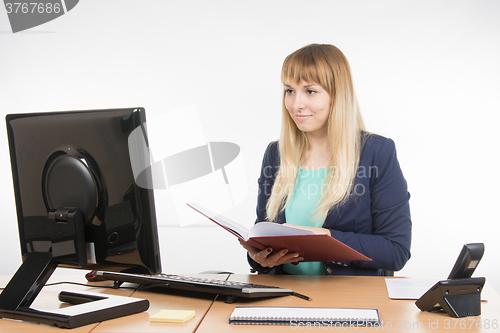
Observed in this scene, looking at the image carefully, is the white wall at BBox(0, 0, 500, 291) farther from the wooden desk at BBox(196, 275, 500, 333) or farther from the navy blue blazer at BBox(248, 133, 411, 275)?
the wooden desk at BBox(196, 275, 500, 333)

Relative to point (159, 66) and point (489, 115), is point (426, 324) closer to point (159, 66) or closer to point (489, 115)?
point (489, 115)

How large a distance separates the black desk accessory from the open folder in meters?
0.22

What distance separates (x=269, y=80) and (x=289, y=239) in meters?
2.17

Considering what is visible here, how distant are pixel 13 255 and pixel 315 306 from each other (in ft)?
10.4

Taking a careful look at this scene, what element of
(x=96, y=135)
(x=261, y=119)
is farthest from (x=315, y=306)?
(x=261, y=119)

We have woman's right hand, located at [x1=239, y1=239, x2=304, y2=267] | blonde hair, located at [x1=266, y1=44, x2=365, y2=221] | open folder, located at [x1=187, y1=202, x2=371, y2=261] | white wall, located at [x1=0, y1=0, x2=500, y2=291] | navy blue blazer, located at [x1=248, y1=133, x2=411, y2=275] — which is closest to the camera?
open folder, located at [x1=187, y1=202, x2=371, y2=261]

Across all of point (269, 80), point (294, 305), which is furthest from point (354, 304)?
point (269, 80)

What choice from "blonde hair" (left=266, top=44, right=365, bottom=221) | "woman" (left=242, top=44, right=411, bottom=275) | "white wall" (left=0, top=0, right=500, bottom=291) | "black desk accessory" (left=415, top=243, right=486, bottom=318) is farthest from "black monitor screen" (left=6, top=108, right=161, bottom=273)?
"white wall" (left=0, top=0, right=500, bottom=291)

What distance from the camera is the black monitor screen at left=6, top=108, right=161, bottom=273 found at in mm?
1013

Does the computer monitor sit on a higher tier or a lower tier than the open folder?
higher

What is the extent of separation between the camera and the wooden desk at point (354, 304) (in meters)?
0.93

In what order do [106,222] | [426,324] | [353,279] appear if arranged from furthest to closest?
[353,279] → [106,222] → [426,324]

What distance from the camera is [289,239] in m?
1.16

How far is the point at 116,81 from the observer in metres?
3.31
